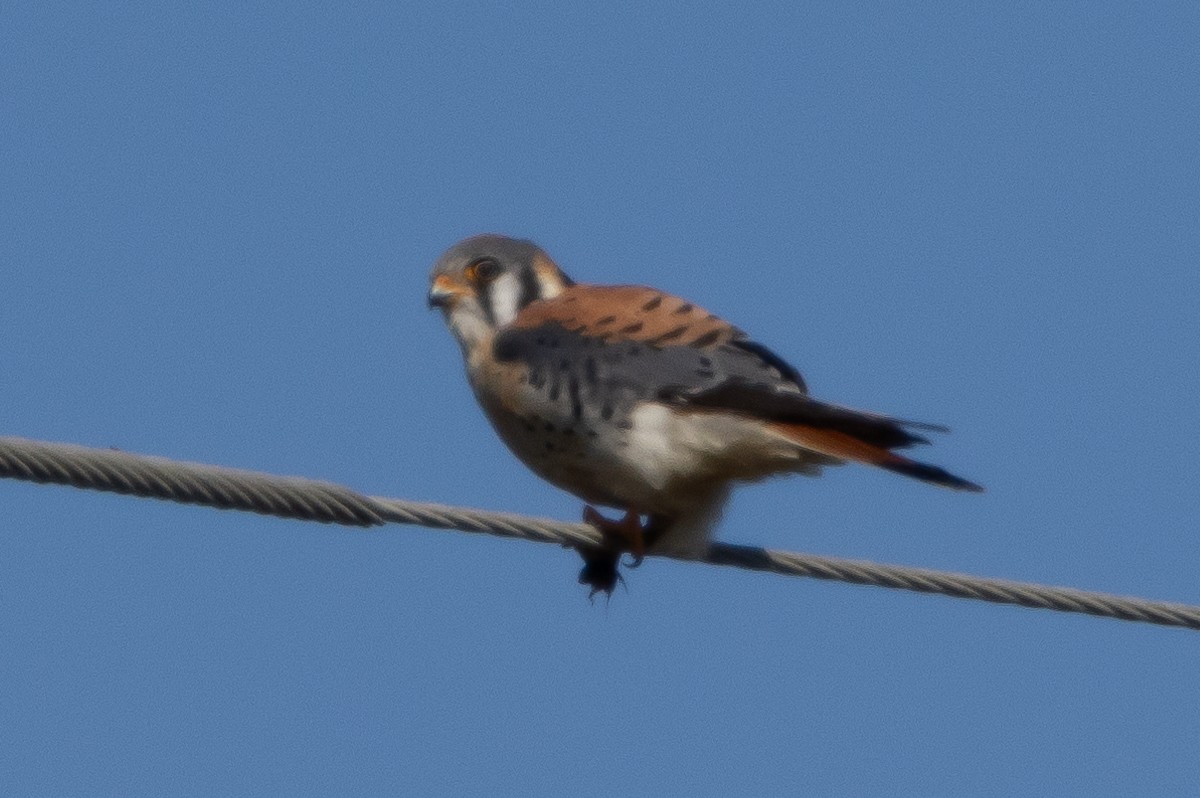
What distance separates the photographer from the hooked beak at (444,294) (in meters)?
Answer: 6.07

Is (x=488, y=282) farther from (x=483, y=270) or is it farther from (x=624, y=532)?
(x=624, y=532)

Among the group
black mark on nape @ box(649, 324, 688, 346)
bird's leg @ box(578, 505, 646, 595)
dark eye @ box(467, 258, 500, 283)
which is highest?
dark eye @ box(467, 258, 500, 283)

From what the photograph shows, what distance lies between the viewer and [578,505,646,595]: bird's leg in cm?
534

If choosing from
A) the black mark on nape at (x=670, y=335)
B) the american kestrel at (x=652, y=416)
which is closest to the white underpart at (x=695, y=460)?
the american kestrel at (x=652, y=416)

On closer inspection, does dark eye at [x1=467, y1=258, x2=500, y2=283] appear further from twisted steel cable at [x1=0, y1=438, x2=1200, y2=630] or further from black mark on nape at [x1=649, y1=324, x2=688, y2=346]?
twisted steel cable at [x1=0, y1=438, x2=1200, y2=630]

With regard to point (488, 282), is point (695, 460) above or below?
below

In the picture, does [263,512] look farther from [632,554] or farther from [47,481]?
[632,554]

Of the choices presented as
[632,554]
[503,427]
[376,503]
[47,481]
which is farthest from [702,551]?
[47,481]

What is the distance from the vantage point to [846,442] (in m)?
4.93

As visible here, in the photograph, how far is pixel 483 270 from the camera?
6125 millimetres

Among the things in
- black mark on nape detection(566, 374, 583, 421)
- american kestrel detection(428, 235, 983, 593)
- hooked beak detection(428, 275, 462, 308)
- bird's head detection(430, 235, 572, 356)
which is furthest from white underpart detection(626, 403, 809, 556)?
hooked beak detection(428, 275, 462, 308)

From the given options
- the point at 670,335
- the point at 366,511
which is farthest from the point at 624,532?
the point at 366,511

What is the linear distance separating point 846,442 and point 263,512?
5.52 feet

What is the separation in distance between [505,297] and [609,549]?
3.25 ft
